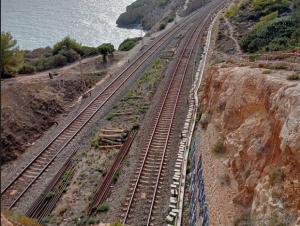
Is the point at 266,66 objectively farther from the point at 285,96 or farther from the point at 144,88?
the point at 144,88

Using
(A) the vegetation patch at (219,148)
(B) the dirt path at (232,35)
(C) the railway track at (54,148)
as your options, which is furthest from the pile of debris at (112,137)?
(B) the dirt path at (232,35)

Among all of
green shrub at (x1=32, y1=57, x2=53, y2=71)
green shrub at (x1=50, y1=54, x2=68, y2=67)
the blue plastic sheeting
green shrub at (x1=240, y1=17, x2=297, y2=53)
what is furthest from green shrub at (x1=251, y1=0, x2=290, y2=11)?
the blue plastic sheeting

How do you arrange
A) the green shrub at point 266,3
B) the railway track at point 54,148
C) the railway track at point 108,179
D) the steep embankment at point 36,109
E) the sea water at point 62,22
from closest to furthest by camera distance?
the railway track at point 108,179, the railway track at point 54,148, the steep embankment at point 36,109, the green shrub at point 266,3, the sea water at point 62,22

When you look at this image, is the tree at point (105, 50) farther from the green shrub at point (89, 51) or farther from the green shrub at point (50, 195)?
the green shrub at point (50, 195)

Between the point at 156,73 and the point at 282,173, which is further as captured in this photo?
the point at 156,73

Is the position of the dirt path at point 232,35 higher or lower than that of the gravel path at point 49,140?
higher

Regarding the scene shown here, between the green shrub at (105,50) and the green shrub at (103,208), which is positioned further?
the green shrub at (105,50)

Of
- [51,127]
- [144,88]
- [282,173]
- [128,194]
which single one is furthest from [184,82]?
[282,173]
